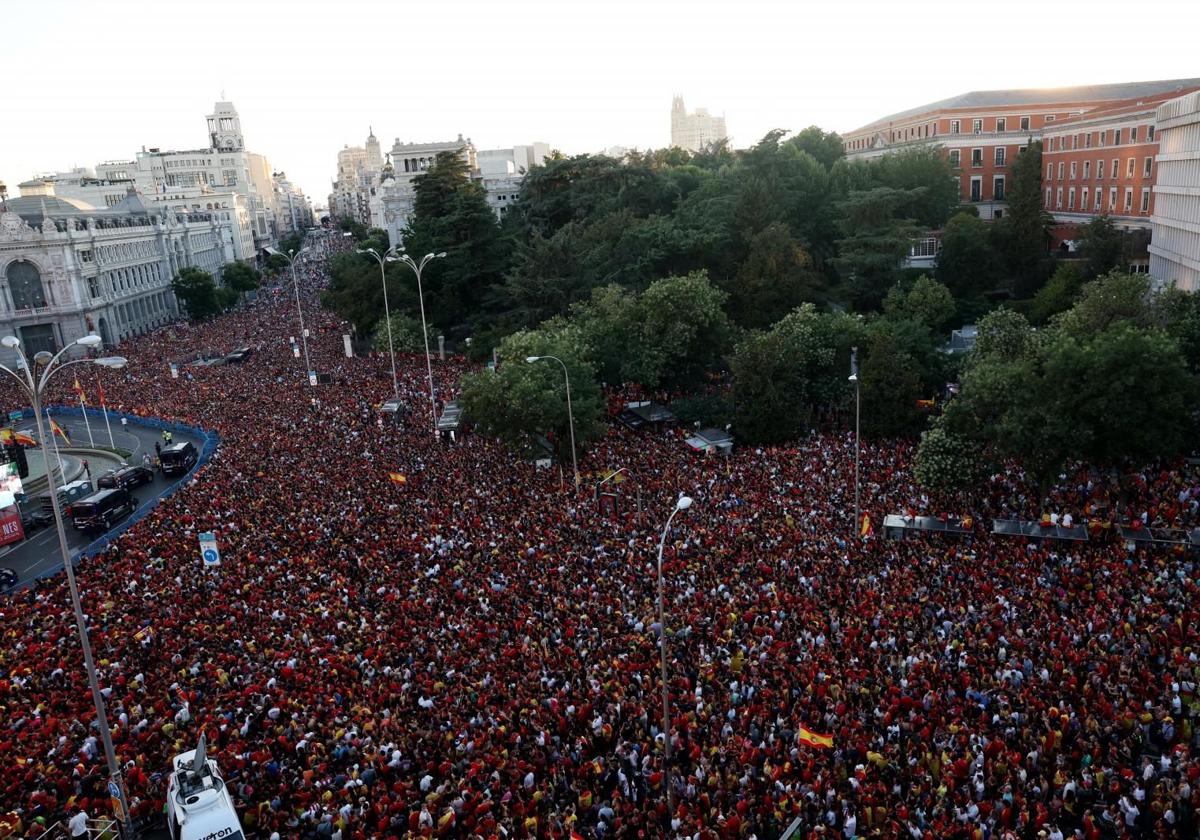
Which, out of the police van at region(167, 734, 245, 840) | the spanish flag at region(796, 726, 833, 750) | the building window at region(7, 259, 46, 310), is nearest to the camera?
the police van at region(167, 734, 245, 840)

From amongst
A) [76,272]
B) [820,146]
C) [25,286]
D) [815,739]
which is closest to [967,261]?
[820,146]

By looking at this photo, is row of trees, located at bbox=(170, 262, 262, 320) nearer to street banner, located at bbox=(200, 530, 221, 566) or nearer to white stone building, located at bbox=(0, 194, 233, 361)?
white stone building, located at bbox=(0, 194, 233, 361)

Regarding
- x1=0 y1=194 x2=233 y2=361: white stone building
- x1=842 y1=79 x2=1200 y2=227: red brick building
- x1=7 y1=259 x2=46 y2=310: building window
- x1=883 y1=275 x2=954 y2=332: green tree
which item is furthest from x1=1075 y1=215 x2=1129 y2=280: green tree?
x1=7 y1=259 x2=46 y2=310: building window

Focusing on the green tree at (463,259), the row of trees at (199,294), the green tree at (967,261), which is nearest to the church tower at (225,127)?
the row of trees at (199,294)

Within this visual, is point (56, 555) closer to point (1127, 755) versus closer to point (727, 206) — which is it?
point (1127, 755)

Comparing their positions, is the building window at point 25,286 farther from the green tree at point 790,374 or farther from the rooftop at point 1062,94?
the rooftop at point 1062,94

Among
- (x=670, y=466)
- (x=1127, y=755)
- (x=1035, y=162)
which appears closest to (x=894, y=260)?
(x=1035, y=162)
